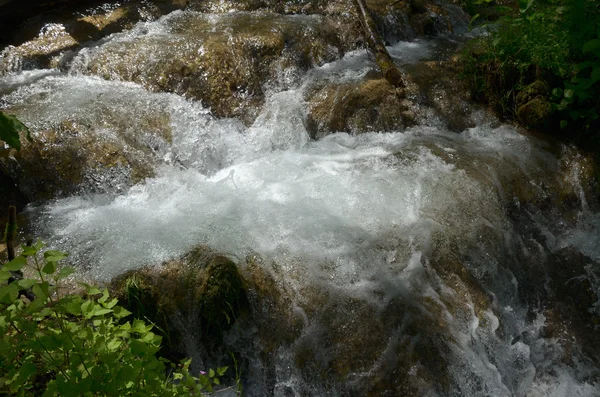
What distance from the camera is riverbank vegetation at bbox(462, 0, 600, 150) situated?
452 centimetres

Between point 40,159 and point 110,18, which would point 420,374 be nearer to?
point 40,159

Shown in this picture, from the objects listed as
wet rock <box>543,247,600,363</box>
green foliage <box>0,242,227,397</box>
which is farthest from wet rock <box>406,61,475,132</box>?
green foliage <box>0,242,227,397</box>

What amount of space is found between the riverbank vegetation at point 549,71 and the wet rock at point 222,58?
210 cm

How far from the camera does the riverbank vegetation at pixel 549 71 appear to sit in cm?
452

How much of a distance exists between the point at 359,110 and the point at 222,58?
1815 millimetres

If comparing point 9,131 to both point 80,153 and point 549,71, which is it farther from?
point 549,71

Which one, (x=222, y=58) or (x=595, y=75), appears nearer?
(x=595, y=75)

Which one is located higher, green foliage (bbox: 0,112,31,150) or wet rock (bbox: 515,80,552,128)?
green foliage (bbox: 0,112,31,150)

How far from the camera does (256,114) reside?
528 centimetres

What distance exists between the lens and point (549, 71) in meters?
4.71

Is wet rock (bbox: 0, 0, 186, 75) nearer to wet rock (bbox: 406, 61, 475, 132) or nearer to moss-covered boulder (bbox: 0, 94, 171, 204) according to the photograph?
moss-covered boulder (bbox: 0, 94, 171, 204)

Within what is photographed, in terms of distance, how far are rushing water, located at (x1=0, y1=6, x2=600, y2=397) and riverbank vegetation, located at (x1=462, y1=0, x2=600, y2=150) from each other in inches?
10.7

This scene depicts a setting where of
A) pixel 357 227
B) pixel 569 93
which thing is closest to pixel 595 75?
pixel 569 93

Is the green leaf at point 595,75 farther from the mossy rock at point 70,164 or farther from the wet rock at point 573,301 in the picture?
the mossy rock at point 70,164
